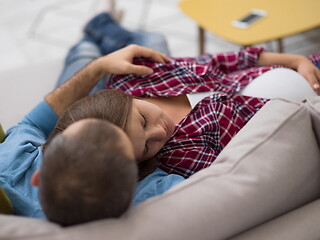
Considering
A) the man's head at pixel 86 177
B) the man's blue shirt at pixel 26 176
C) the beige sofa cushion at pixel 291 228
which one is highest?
the man's head at pixel 86 177

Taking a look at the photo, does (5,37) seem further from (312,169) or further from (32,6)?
(312,169)

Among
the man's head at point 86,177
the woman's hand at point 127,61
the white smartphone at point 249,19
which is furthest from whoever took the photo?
the white smartphone at point 249,19

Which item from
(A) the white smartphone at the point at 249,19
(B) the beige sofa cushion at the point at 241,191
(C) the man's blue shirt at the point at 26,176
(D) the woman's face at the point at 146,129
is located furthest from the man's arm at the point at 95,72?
(A) the white smartphone at the point at 249,19

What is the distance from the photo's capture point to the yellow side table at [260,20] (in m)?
2.01

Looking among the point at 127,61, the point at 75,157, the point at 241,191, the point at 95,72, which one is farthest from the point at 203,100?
the point at 75,157

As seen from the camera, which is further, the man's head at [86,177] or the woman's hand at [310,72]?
the woman's hand at [310,72]

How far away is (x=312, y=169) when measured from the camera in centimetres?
94

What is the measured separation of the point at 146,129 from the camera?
111cm

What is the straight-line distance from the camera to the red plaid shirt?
50.0 inches

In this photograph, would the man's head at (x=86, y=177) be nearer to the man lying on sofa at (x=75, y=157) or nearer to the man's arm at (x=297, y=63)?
the man lying on sofa at (x=75, y=157)

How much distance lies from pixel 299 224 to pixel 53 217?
556 millimetres

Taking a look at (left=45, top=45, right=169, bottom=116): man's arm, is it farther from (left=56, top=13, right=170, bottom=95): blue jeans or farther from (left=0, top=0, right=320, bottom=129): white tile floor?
(left=0, top=0, right=320, bottom=129): white tile floor

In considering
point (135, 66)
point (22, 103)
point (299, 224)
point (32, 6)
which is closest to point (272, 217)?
point (299, 224)

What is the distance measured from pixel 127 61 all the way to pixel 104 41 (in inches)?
26.5
